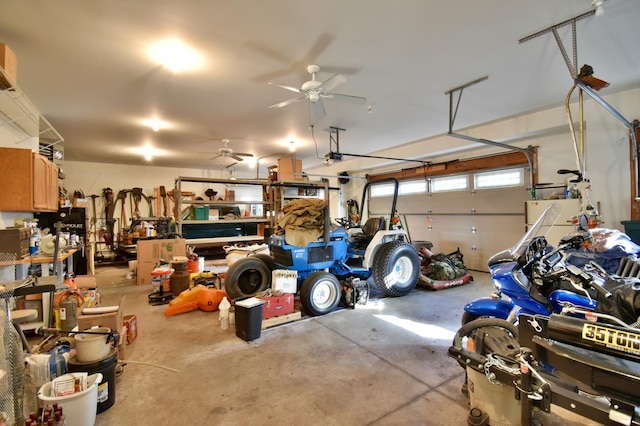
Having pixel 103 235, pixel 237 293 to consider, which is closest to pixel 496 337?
pixel 237 293

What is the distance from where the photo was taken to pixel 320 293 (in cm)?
394

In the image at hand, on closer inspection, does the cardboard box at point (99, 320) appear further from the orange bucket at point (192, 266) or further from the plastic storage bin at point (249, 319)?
the orange bucket at point (192, 266)

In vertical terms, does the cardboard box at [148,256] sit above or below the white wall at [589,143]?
below

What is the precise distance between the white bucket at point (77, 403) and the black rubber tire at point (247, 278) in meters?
2.25

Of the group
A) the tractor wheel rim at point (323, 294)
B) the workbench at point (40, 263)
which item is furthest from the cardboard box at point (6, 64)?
the tractor wheel rim at point (323, 294)

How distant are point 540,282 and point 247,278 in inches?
139

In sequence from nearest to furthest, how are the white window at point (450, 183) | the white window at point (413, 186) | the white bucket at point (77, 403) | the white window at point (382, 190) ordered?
the white bucket at point (77, 403) → the white window at point (450, 183) → the white window at point (413, 186) → the white window at point (382, 190)

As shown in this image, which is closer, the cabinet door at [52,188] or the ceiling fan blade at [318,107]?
the ceiling fan blade at [318,107]

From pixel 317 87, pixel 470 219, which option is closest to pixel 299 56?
pixel 317 87

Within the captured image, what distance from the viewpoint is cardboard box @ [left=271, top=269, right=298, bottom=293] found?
380 centimetres

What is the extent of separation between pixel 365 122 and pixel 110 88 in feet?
13.8

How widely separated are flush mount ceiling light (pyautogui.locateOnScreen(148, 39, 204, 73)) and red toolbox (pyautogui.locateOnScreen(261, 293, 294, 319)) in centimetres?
290

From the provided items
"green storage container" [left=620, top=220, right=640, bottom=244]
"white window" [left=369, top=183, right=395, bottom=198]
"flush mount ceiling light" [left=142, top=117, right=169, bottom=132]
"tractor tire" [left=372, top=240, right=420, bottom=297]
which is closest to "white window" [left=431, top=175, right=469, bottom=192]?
"white window" [left=369, top=183, right=395, bottom=198]

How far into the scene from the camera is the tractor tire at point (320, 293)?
3.74 metres
